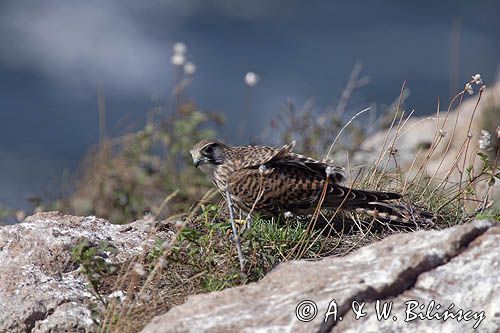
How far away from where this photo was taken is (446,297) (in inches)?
148

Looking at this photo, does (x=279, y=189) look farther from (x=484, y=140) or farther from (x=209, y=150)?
(x=484, y=140)

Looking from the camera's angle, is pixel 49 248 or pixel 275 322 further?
pixel 49 248

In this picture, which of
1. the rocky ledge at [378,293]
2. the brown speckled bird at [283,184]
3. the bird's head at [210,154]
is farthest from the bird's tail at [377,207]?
the rocky ledge at [378,293]

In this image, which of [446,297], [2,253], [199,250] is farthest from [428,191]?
[2,253]

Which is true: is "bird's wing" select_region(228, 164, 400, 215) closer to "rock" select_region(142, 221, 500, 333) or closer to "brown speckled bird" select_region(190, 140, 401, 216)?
"brown speckled bird" select_region(190, 140, 401, 216)

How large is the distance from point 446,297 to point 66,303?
6.47 feet

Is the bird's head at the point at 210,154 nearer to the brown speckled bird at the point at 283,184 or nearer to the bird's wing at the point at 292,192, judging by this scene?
the brown speckled bird at the point at 283,184

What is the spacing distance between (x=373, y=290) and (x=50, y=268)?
2.02 meters

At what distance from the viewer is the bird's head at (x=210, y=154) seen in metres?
6.22

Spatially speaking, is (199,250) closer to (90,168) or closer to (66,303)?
(66,303)

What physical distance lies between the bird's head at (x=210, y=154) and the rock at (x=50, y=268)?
82 cm

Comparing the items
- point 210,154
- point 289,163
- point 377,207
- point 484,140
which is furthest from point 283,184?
point 484,140

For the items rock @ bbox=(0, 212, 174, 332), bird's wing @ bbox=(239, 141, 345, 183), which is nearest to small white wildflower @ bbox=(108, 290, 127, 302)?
rock @ bbox=(0, 212, 174, 332)

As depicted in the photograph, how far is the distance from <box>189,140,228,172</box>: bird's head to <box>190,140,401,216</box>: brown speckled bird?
0.24 feet
